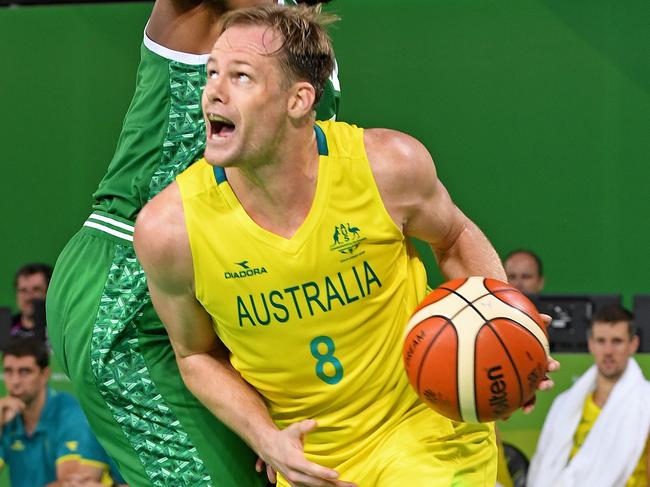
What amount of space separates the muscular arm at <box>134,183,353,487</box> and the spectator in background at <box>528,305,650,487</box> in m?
3.30

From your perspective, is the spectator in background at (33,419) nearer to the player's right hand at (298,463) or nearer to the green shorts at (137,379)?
the green shorts at (137,379)

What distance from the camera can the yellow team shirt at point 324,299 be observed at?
3.10 meters

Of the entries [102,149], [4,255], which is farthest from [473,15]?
[4,255]

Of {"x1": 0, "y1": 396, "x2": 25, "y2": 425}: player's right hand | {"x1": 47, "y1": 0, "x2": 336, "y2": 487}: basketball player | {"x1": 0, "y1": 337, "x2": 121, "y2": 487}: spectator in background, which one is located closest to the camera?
{"x1": 47, "y1": 0, "x2": 336, "y2": 487}: basketball player

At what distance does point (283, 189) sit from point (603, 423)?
364cm

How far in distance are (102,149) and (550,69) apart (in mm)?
3225

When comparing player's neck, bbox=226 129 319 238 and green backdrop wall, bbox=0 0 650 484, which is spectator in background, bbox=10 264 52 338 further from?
player's neck, bbox=226 129 319 238

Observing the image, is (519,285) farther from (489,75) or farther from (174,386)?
(174,386)

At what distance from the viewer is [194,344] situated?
328 centimetres

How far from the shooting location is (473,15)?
27.0 feet

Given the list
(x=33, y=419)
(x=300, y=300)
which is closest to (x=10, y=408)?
(x=33, y=419)

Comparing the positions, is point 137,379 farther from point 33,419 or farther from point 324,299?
point 33,419

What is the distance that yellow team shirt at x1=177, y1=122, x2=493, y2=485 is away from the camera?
3.10m

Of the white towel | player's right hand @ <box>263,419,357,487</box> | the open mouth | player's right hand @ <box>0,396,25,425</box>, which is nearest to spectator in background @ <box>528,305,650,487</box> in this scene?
the white towel
